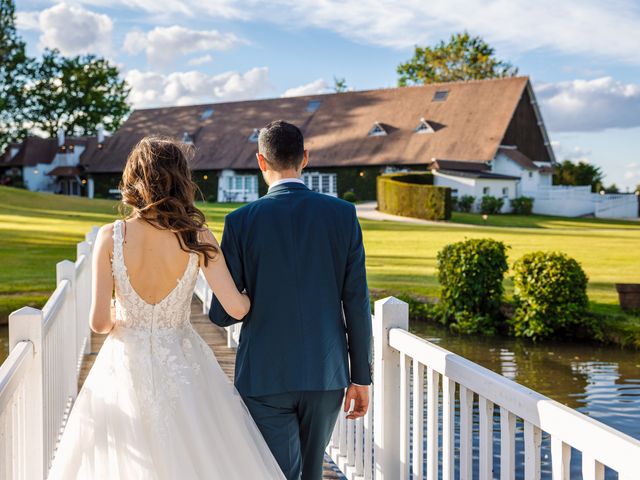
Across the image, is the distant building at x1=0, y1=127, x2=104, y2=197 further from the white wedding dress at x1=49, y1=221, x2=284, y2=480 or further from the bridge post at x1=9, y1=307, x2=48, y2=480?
the white wedding dress at x1=49, y1=221, x2=284, y2=480

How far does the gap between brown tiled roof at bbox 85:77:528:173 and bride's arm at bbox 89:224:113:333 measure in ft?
123

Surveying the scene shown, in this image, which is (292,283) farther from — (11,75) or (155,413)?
(11,75)

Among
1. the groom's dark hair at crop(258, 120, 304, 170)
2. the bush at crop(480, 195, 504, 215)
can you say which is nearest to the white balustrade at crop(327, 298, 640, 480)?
the groom's dark hair at crop(258, 120, 304, 170)

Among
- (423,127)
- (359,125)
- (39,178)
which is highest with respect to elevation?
(359,125)

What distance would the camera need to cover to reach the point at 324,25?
50531mm

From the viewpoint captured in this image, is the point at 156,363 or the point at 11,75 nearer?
the point at 156,363

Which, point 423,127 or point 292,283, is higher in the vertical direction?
point 423,127

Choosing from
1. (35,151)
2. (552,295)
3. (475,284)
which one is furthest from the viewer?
(35,151)

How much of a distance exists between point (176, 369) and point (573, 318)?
30.8 ft

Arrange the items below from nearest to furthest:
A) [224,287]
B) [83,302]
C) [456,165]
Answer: [224,287] < [83,302] < [456,165]

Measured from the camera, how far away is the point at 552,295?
1156 cm

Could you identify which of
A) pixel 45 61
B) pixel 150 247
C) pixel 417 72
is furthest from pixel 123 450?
pixel 45 61

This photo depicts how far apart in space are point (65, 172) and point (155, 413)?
55295 millimetres

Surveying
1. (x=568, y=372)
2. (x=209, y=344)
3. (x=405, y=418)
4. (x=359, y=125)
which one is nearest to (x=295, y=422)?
(x=405, y=418)
